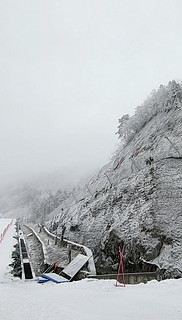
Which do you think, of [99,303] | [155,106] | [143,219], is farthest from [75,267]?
[155,106]

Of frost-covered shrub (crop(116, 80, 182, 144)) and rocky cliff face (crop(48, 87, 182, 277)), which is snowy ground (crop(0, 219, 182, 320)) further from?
frost-covered shrub (crop(116, 80, 182, 144))

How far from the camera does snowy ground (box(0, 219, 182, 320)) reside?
5.55 meters

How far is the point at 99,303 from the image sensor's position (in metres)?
6.79

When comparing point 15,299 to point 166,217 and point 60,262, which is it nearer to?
point 60,262

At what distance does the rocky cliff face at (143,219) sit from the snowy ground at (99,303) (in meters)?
3.95

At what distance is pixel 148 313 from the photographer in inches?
219

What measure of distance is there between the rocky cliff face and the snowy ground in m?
3.95

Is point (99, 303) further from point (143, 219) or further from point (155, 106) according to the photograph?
point (155, 106)

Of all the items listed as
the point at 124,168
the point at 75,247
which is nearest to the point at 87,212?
the point at 75,247

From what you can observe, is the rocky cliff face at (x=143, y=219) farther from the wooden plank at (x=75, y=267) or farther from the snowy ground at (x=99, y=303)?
the snowy ground at (x=99, y=303)

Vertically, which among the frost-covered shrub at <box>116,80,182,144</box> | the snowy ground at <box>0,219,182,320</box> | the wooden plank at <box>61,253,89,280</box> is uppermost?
the frost-covered shrub at <box>116,80,182,144</box>

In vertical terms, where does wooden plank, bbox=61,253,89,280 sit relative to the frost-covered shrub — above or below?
below

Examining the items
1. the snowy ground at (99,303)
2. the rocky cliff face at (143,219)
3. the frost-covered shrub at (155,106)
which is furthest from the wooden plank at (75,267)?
the frost-covered shrub at (155,106)

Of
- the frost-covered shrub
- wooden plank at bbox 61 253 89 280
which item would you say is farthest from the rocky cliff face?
the frost-covered shrub
